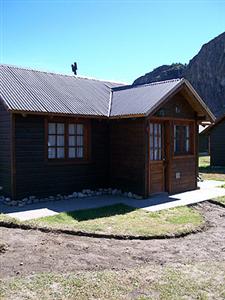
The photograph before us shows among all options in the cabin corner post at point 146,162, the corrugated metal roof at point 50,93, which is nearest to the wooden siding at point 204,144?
the corrugated metal roof at point 50,93

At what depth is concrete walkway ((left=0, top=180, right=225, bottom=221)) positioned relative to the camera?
943cm

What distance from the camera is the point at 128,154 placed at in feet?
39.2

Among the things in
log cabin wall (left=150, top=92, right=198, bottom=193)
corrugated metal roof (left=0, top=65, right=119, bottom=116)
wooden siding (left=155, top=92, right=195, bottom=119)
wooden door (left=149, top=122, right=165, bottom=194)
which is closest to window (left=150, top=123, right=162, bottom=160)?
wooden door (left=149, top=122, right=165, bottom=194)

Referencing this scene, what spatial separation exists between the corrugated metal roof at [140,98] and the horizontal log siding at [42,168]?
1.00 meters

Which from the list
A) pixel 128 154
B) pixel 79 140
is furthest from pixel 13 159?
pixel 128 154

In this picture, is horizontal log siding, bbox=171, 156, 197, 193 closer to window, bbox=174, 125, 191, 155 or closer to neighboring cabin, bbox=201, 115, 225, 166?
window, bbox=174, 125, 191, 155

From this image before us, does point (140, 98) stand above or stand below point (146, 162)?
above

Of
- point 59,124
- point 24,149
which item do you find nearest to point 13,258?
point 24,149

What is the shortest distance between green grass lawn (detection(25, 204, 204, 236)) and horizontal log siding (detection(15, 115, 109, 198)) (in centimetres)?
198

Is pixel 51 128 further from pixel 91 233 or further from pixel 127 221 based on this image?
pixel 91 233

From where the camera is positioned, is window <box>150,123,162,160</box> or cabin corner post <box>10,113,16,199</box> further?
window <box>150,123,162,160</box>

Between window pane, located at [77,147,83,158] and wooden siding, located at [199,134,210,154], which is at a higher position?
wooden siding, located at [199,134,210,154]

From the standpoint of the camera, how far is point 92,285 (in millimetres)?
4996

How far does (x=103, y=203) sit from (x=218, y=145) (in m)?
16.0
